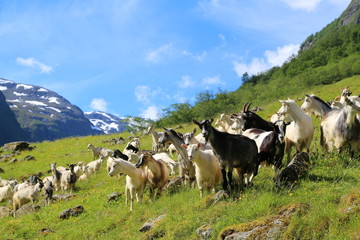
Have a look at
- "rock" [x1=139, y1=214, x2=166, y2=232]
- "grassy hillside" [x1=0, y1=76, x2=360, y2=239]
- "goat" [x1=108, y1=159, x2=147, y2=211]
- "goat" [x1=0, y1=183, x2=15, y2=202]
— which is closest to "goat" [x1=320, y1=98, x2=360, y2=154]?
"grassy hillside" [x1=0, y1=76, x2=360, y2=239]

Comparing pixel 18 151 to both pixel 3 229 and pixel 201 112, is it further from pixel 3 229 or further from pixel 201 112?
pixel 201 112

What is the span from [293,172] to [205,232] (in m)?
3.33

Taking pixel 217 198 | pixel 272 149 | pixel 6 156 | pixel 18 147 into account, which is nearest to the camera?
pixel 217 198

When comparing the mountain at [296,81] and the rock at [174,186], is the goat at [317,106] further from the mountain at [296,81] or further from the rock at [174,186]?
the mountain at [296,81]

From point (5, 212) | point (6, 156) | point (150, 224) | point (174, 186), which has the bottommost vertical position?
point (150, 224)

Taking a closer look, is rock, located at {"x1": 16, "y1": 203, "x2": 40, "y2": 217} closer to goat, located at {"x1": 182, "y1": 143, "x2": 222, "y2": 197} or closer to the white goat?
the white goat

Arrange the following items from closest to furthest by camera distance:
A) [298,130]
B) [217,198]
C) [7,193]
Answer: [217,198]
[298,130]
[7,193]

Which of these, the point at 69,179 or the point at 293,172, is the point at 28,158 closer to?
the point at 69,179

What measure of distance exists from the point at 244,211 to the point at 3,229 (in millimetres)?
10854

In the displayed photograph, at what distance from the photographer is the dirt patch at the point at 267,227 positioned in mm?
6473

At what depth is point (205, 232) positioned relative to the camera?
7645 mm

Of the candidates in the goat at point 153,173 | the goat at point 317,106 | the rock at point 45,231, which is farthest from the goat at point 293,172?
the rock at point 45,231

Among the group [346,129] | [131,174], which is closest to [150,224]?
[131,174]

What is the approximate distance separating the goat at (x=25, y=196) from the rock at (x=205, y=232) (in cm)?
1472
